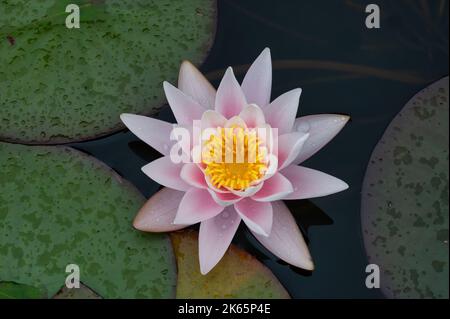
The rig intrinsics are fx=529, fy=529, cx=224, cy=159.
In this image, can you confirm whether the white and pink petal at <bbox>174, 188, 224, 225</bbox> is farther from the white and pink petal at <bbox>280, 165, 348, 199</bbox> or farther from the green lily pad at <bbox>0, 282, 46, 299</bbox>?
the green lily pad at <bbox>0, 282, 46, 299</bbox>

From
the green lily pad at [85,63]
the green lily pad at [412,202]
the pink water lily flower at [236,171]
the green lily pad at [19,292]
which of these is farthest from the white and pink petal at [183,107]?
the green lily pad at [19,292]

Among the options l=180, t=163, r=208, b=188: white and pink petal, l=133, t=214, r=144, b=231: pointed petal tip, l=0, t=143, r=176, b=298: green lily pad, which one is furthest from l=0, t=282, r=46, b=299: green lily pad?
l=180, t=163, r=208, b=188: white and pink petal

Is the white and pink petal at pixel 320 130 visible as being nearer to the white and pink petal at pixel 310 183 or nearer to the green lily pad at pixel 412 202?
the white and pink petal at pixel 310 183

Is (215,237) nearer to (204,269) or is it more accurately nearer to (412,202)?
(204,269)

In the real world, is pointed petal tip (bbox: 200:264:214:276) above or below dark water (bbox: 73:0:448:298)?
below
